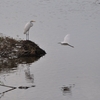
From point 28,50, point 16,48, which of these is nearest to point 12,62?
point 16,48

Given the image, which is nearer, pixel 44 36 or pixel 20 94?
pixel 20 94

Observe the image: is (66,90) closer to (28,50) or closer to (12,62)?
(12,62)

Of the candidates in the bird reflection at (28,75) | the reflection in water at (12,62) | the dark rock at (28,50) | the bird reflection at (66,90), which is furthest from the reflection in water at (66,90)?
the dark rock at (28,50)

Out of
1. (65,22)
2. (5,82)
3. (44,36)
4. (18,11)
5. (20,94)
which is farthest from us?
(18,11)

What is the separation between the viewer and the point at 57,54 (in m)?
20.8

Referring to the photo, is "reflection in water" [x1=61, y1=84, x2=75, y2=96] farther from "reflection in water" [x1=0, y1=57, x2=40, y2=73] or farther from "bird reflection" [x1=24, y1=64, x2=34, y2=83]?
"reflection in water" [x1=0, y1=57, x2=40, y2=73]

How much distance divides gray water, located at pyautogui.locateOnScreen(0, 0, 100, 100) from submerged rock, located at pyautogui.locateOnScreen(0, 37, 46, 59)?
665 mm

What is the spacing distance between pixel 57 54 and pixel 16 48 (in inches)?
92.6

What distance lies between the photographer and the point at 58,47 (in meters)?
22.3

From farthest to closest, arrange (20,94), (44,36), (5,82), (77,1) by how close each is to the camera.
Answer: (77,1) → (44,36) → (5,82) → (20,94)

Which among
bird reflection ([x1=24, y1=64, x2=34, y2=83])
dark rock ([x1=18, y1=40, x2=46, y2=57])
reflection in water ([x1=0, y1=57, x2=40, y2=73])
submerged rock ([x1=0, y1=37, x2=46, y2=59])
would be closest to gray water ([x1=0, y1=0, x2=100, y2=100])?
bird reflection ([x1=24, y1=64, x2=34, y2=83])

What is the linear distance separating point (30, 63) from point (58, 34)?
703 centimetres

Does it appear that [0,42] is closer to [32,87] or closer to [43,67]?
[43,67]

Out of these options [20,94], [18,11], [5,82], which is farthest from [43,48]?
[18,11]
